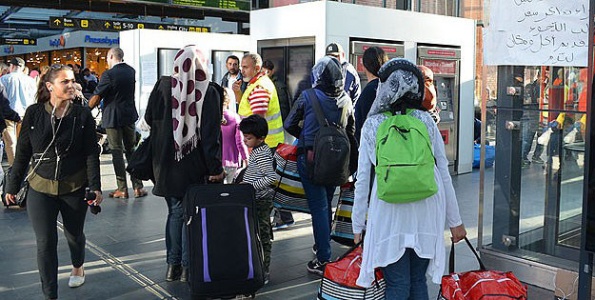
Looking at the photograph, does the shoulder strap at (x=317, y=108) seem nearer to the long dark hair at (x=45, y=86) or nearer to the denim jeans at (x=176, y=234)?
the denim jeans at (x=176, y=234)

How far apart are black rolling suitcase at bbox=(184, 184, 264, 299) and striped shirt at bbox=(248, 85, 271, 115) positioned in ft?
7.19

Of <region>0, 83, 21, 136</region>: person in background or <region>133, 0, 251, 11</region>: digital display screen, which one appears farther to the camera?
<region>133, 0, 251, 11</region>: digital display screen

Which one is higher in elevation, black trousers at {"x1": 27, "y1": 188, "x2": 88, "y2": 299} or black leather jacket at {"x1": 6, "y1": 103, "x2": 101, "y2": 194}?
black leather jacket at {"x1": 6, "y1": 103, "x2": 101, "y2": 194}

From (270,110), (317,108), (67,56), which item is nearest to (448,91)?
(270,110)

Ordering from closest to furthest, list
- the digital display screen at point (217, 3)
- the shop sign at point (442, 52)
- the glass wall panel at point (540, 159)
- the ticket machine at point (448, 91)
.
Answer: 1. the glass wall panel at point (540, 159)
2. the shop sign at point (442, 52)
3. the ticket machine at point (448, 91)
4. the digital display screen at point (217, 3)

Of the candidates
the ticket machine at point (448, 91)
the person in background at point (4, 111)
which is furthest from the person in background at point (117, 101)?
the ticket machine at point (448, 91)

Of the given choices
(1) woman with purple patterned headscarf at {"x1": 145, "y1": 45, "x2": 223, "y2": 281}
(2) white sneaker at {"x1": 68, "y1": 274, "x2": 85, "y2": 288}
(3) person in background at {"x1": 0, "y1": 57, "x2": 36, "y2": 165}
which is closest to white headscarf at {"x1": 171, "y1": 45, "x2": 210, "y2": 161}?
(1) woman with purple patterned headscarf at {"x1": 145, "y1": 45, "x2": 223, "y2": 281}

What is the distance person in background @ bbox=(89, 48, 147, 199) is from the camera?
754 centimetres

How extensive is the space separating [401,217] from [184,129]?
2.00 m

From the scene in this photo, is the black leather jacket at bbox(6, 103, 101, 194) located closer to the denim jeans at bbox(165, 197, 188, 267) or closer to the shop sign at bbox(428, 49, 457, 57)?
the denim jeans at bbox(165, 197, 188, 267)

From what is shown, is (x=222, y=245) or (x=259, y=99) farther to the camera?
(x=259, y=99)

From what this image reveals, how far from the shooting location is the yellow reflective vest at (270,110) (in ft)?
20.6

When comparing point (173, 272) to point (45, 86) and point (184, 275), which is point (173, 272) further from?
point (45, 86)

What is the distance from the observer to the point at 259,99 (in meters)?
6.25
